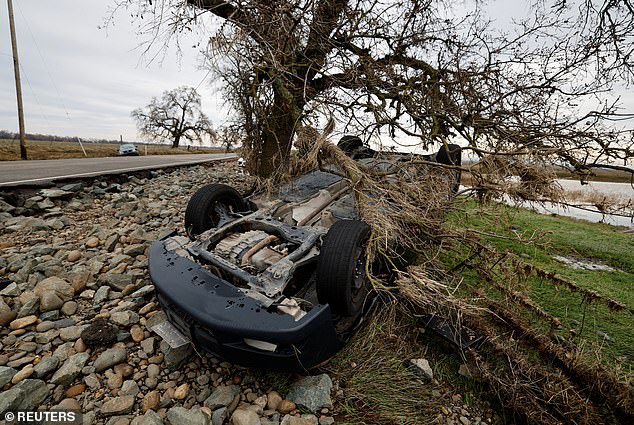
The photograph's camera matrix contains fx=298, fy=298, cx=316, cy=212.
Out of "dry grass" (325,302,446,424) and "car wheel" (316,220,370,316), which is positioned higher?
"car wheel" (316,220,370,316)

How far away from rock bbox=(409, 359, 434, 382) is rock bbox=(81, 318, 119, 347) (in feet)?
7.81

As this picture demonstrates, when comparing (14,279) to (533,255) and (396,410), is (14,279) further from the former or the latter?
(533,255)

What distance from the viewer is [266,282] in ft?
6.86

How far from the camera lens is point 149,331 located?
2457 mm

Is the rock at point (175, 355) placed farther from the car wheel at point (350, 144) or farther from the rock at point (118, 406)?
the car wheel at point (350, 144)

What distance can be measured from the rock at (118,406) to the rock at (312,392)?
1.00 meters

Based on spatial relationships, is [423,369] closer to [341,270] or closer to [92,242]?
[341,270]

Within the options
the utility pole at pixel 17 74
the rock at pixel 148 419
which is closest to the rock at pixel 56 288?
the rock at pixel 148 419

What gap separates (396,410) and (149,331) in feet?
6.59

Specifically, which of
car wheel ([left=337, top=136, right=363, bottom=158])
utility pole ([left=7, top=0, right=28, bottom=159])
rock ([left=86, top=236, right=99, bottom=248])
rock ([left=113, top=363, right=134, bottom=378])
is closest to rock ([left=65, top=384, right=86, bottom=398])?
rock ([left=113, top=363, right=134, bottom=378])

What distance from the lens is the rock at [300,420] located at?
1849 mm

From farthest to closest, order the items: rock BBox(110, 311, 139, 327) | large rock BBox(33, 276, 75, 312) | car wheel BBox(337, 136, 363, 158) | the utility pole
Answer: the utility pole, car wheel BBox(337, 136, 363, 158), large rock BBox(33, 276, 75, 312), rock BBox(110, 311, 139, 327)

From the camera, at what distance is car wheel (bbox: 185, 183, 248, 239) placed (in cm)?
309

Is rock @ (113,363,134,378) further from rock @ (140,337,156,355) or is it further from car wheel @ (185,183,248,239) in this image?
car wheel @ (185,183,248,239)
